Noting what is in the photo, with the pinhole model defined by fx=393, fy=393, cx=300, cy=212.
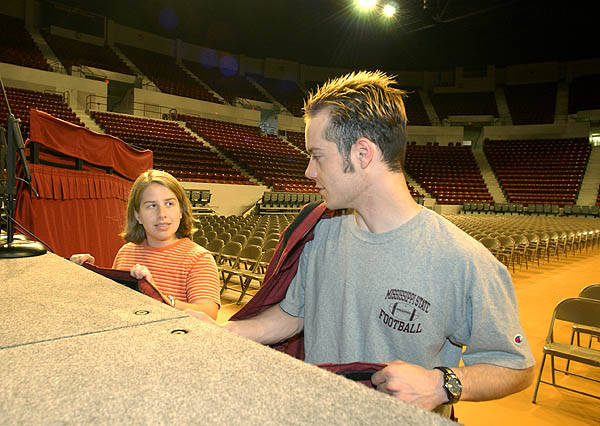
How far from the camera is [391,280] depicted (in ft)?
3.89

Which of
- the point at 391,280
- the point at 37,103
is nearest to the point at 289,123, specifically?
the point at 37,103

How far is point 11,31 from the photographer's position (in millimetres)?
20250

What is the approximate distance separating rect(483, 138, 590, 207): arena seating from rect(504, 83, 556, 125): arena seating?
6.64ft

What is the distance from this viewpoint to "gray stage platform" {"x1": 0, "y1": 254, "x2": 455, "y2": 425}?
445 millimetres

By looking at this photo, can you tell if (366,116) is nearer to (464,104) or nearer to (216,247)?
(216,247)

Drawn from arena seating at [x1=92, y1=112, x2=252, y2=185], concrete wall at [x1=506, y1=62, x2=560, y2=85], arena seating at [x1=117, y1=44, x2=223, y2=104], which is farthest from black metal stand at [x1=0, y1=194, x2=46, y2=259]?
concrete wall at [x1=506, y1=62, x2=560, y2=85]

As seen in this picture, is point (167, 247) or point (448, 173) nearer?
point (167, 247)

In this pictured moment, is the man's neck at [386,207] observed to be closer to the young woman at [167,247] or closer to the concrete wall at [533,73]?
the young woman at [167,247]

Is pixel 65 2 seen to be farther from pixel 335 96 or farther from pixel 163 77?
pixel 335 96

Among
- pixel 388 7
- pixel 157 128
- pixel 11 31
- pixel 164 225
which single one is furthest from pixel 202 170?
pixel 164 225

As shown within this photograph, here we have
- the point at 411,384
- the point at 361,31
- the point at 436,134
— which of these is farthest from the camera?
the point at 436,134

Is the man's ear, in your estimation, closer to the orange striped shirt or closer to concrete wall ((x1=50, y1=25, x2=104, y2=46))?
the orange striped shirt

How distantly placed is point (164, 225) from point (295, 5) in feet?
73.7

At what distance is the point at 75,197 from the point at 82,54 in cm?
2177
